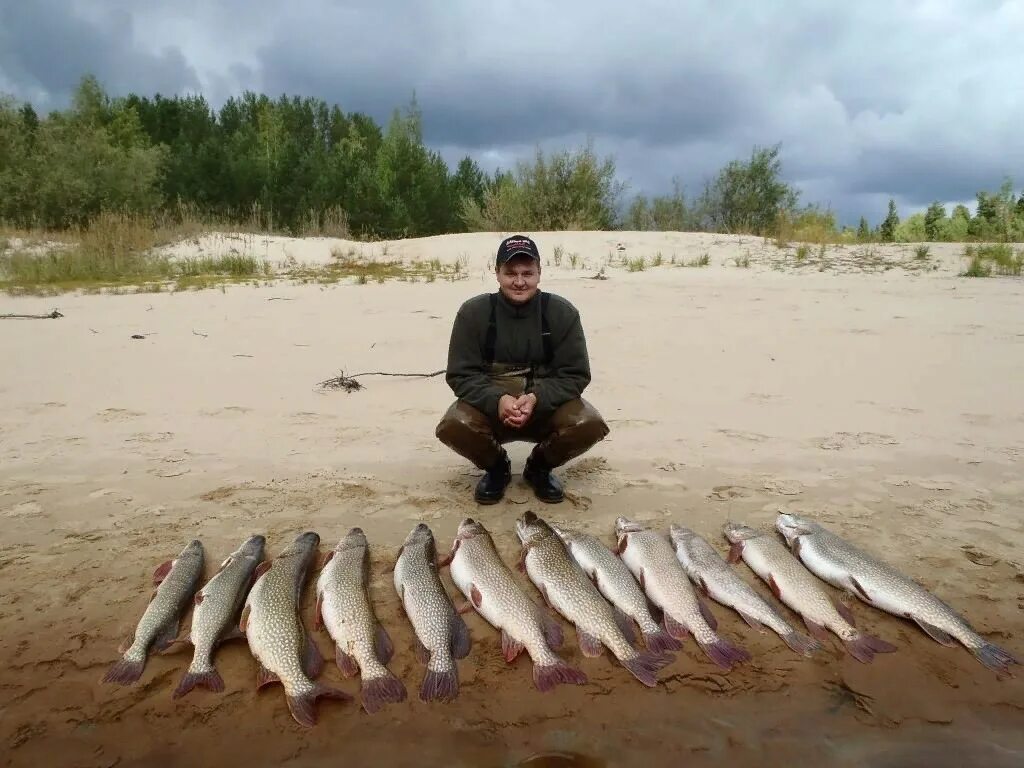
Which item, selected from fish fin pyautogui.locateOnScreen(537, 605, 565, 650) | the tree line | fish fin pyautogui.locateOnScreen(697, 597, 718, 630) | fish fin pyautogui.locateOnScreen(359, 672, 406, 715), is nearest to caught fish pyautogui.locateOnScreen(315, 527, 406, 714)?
fish fin pyautogui.locateOnScreen(359, 672, 406, 715)

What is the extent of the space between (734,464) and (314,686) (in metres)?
3.28

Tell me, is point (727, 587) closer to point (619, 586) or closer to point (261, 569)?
point (619, 586)

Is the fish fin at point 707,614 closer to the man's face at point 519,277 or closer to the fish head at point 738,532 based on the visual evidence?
the fish head at point 738,532

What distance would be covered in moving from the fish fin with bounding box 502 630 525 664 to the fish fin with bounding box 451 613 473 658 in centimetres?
16

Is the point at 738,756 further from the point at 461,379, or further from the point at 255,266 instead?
the point at 255,266

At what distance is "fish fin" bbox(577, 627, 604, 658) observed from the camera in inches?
109

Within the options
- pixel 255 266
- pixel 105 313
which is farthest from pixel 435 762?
pixel 255 266

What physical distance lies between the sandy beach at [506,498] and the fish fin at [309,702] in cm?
4

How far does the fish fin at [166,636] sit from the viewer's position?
2.76 m

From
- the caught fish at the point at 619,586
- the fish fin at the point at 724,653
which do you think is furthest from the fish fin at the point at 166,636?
the fish fin at the point at 724,653

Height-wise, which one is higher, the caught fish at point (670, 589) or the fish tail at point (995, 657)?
the caught fish at point (670, 589)

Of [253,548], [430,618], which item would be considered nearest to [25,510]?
[253,548]

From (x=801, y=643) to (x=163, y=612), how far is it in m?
2.83

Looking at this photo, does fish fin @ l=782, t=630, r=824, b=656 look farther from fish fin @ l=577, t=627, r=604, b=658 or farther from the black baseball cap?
the black baseball cap
